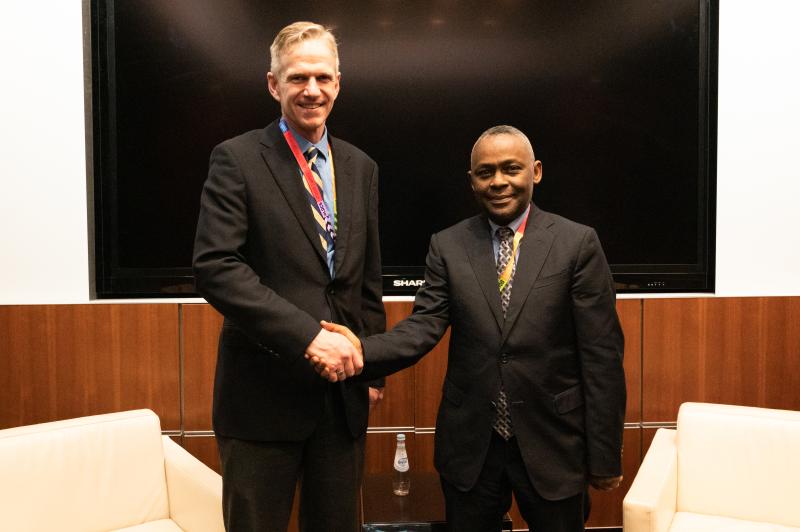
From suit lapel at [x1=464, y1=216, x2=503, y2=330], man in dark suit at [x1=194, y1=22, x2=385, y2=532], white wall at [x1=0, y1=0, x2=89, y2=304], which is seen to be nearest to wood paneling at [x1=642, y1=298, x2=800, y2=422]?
suit lapel at [x1=464, y1=216, x2=503, y2=330]

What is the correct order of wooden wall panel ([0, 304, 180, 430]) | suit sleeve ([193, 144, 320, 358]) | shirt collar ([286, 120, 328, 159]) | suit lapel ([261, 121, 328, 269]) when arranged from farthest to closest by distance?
wooden wall panel ([0, 304, 180, 430])
shirt collar ([286, 120, 328, 159])
suit lapel ([261, 121, 328, 269])
suit sleeve ([193, 144, 320, 358])

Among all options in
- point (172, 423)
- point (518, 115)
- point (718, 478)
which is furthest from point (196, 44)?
point (718, 478)

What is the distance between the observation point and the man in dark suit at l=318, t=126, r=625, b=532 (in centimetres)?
200

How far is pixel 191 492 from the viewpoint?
102 inches

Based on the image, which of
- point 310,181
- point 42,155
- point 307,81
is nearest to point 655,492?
point 310,181

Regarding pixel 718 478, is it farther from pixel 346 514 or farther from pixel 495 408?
pixel 346 514

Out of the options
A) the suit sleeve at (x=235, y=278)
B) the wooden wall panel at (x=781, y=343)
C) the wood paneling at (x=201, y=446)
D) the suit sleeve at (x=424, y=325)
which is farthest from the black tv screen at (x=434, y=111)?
the suit sleeve at (x=235, y=278)

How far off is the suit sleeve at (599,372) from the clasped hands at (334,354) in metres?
0.66

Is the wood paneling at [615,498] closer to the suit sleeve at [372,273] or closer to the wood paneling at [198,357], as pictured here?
the suit sleeve at [372,273]

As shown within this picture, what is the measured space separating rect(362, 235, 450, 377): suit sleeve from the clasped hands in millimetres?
168

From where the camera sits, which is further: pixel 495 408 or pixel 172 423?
pixel 172 423

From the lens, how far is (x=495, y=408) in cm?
202

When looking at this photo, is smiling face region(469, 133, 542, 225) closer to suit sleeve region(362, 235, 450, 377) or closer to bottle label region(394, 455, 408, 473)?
suit sleeve region(362, 235, 450, 377)

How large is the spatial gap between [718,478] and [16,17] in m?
3.55
